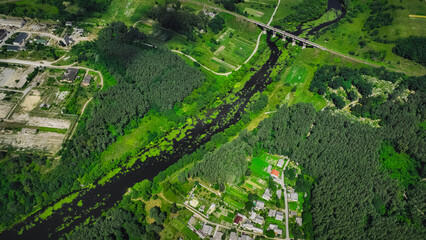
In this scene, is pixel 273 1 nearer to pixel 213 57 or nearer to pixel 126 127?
pixel 213 57

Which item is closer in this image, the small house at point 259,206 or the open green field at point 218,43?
the small house at point 259,206

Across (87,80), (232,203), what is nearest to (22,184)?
(87,80)

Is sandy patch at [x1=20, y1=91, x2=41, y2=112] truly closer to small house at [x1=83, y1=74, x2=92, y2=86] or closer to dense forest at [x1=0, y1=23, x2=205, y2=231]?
small house at [x1=83, y1=74, x2=92, y2=86]

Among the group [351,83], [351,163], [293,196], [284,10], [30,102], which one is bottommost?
[293,196]

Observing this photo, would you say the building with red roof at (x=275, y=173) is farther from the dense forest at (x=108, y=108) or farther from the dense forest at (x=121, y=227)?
the dense forest at (x=108, y=108)

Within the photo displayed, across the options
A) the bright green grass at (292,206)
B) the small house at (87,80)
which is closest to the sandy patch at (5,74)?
the small house at (87,80)

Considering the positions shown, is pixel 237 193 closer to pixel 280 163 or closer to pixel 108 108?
pixel 280 163
